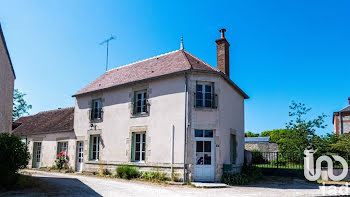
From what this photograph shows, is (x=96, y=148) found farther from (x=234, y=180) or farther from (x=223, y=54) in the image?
(x=223, y=54)

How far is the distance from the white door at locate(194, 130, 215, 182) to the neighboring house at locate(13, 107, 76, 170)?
7973mm

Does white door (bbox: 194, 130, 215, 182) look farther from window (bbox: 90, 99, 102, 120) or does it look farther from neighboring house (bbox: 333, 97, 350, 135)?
neighboring house (bbox: 333, 97, 350, 135)

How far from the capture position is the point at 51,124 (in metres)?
19.1

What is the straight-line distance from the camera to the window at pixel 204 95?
40.6 feet

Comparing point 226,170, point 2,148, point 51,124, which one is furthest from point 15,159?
point 51,124

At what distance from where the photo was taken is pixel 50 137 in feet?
59.6

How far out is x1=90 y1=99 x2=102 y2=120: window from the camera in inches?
614

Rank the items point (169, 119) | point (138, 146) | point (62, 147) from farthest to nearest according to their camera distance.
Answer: point (62, 147) → point (138, 146) → point (169, 119)

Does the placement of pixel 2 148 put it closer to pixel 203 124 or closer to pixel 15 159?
pixel 15 159

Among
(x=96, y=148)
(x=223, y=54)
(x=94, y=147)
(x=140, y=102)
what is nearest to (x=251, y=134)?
(x=223, y=54)

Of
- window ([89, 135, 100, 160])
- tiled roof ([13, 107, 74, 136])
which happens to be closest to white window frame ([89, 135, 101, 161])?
window ([89, 135, 100, 160])

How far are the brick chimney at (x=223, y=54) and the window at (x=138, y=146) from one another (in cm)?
526

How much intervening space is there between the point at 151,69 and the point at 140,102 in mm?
1832

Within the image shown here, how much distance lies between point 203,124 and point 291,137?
8778 mm
